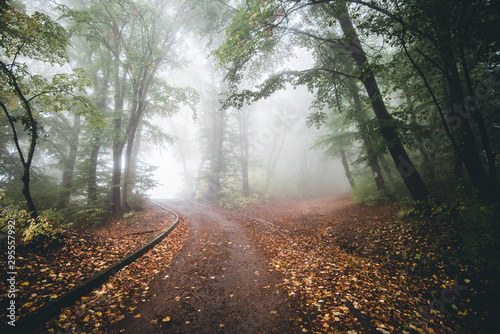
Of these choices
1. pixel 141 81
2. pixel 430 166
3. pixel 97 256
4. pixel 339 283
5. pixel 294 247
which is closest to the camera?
pixel 339 283

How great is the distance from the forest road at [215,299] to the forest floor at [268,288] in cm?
2

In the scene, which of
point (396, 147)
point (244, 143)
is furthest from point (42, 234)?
point (244, 143)

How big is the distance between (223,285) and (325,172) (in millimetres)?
29121

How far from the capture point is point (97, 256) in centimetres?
520

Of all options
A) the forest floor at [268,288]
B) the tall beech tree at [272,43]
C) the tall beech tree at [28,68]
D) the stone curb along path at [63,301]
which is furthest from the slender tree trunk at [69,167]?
the tall beech tree at [272,43]

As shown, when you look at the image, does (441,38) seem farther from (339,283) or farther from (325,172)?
(325,172)

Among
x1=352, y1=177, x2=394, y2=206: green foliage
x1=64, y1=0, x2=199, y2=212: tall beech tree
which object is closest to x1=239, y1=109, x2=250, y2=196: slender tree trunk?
x1=64, y1=0, x2=199, y2=212: tall beech tree

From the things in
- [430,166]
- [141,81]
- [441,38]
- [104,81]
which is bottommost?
[430,166]

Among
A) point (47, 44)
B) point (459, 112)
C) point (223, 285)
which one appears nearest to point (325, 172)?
point (459, 112)

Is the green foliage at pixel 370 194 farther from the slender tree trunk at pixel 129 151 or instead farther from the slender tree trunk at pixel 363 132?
the slender tree trunk at pixel 129 151

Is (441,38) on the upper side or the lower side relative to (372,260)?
upper

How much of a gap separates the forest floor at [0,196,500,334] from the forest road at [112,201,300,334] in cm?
2

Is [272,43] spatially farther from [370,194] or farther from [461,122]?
[370,194]

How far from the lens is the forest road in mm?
3150
